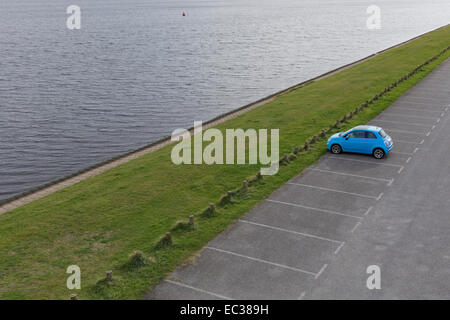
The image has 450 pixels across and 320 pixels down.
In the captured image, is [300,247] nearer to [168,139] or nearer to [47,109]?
[168,139]

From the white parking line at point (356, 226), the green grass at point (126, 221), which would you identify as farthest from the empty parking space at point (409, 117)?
the white parking line at point (356, 226)

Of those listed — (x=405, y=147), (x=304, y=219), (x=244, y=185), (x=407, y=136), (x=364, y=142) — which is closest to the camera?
(x=304, y=219)

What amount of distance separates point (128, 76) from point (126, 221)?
48.4 m

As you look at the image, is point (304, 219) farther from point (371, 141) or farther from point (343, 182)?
point (371, 141)

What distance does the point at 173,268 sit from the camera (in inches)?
710

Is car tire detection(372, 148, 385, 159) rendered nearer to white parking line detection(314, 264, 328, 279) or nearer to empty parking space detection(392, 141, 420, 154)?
empty parking space detection(392, 141, 420, 154)

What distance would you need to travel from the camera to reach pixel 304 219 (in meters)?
21.7

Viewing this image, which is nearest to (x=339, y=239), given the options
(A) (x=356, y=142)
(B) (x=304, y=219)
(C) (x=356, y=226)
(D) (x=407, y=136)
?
(C) (x=356, y=226)

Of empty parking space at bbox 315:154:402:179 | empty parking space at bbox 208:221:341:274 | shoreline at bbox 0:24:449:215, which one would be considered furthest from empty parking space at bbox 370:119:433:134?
empty parking space at bbox 208:221:341:274

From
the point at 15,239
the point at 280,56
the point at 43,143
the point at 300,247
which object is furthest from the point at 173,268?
the point at 280,56

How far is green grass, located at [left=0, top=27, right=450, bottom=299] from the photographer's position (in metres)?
17.8

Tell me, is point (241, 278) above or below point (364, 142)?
below

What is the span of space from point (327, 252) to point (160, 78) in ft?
172

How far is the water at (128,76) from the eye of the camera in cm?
4219
